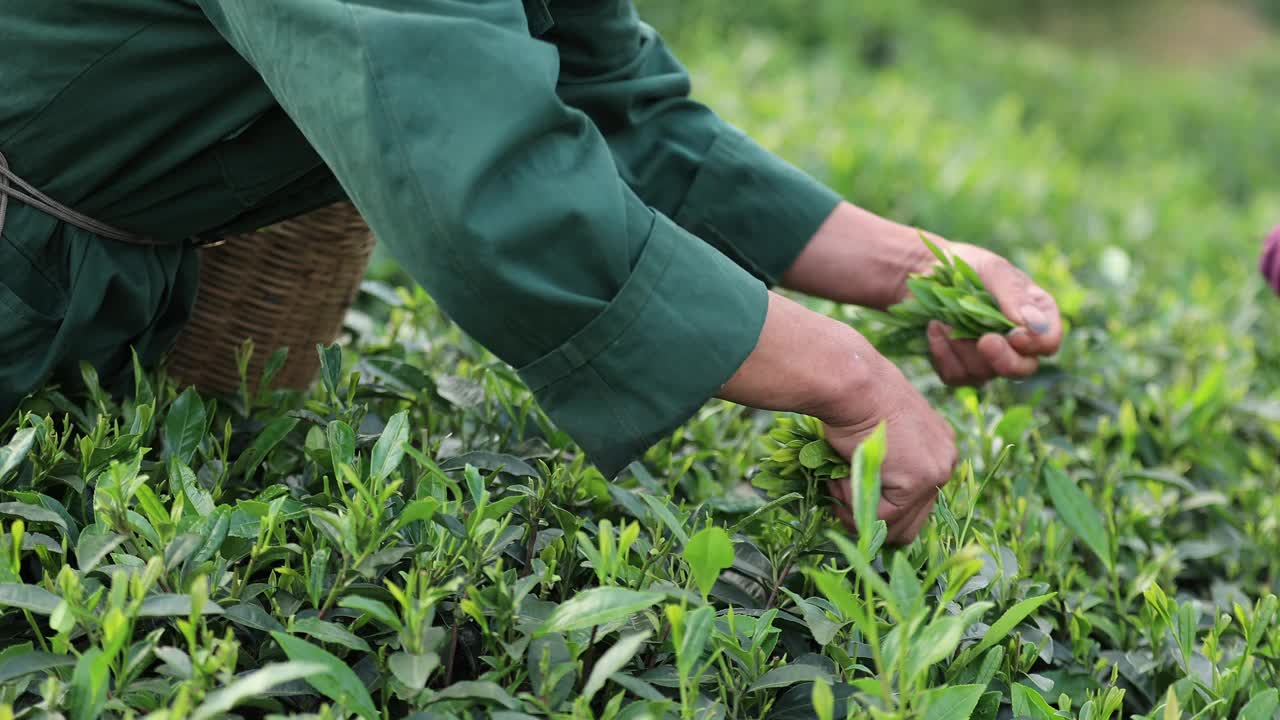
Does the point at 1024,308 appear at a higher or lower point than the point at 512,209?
lower

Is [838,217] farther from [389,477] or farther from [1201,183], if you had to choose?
[1201,183]

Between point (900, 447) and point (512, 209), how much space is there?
54 cm

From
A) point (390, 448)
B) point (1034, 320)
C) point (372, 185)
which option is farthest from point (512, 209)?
point (1034, 320)

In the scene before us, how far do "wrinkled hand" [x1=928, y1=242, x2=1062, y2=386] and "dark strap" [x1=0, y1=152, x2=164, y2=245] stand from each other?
1155mm

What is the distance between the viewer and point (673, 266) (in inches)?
44.0

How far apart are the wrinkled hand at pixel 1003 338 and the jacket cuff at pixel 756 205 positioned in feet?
0.76

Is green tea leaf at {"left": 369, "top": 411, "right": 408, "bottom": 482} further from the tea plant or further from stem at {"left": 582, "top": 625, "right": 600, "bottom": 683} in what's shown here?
the tea plant

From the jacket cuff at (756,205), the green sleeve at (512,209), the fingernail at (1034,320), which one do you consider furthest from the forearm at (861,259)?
the green sleeve at (512,209)

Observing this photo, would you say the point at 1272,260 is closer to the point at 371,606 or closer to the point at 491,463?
the point at 491,463

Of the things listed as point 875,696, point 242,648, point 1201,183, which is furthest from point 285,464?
point 1201,183

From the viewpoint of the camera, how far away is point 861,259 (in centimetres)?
180

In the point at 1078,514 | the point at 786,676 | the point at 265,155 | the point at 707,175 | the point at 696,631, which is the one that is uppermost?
the point at 265,155

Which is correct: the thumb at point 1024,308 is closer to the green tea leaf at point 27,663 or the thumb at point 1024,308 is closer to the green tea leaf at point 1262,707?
the green tea leaf at point 1262,707

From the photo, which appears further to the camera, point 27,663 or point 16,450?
point 16,450
